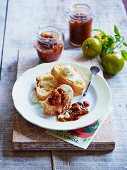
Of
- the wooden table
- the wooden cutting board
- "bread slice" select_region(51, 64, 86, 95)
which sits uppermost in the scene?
"bread slice" select_region(51, 64, 86, 95)

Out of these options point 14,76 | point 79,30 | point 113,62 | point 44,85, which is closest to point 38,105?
point 44,85

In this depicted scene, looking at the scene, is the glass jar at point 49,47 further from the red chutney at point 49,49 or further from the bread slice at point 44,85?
the bread slice at point 44,85

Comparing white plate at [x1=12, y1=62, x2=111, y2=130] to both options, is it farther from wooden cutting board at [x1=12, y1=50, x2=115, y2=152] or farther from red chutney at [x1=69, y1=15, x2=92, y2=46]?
red chutney at [x1=69, y1=15, x2=92, y2=46]

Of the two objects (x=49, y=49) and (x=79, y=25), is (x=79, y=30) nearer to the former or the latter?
(x=79, y=25)

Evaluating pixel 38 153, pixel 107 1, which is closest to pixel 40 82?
pixel 38 153

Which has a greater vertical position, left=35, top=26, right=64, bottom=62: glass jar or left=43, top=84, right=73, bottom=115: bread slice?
left=43, top=84, right=73, bottom=115: bread slice

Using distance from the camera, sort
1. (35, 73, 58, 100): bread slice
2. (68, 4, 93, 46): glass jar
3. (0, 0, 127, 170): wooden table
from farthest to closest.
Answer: (68, 4, 93, 46): glass jar, (35, 73, 58, 100): bread slice, (0, 0, 127, 170): wooden table

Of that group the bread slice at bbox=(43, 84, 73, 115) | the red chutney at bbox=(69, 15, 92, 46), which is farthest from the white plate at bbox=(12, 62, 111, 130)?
the red chutney at bbox=(69, 15, 92, 46)
